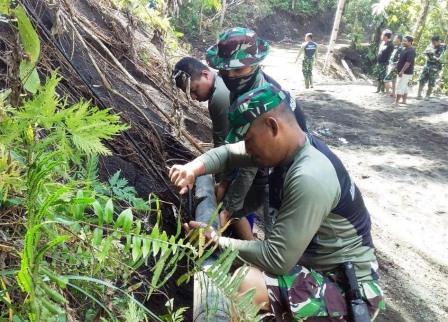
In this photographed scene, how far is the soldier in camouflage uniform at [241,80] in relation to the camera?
10.8ft

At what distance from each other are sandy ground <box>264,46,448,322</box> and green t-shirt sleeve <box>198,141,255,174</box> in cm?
216

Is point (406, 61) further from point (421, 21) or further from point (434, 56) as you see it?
point (421, 21)

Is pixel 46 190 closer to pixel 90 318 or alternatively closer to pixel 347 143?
pixel 90 318

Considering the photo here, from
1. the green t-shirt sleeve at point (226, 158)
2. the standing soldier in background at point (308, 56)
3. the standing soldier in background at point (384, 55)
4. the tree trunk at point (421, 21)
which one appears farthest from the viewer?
the tree trunk at point (421, 21)

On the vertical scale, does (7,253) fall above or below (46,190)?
below

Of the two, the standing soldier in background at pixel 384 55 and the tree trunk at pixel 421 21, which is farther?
the tree trunk at pixel 421 21

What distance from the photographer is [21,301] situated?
1292 mm

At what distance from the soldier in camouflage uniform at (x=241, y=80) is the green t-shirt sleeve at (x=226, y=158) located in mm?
274

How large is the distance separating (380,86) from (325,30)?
17049 mm

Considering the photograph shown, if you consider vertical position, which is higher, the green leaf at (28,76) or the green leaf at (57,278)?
the green leaf at (28,76)

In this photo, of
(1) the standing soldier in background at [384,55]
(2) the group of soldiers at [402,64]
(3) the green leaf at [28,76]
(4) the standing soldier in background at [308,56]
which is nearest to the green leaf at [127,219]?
(3) the green leaf at [28,76]

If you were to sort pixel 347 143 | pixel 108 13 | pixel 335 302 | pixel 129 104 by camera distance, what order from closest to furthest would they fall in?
pixel 335 302
pixel 129 104
pixel 108 13
pixel 347 143

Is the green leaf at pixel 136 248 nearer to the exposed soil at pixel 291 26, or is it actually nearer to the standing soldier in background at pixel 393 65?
the standing soldier in background at pixel 393 65

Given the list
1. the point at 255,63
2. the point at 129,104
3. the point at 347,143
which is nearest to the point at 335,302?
the point at 255,63
